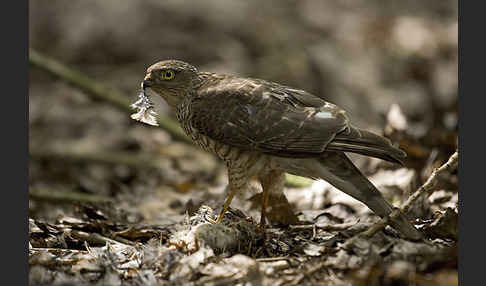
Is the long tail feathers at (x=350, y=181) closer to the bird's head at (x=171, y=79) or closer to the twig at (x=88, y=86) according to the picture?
the bird's head at (x=171, y=79)

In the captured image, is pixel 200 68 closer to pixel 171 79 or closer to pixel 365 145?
pixel 171 79

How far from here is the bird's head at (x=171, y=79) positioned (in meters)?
5.64

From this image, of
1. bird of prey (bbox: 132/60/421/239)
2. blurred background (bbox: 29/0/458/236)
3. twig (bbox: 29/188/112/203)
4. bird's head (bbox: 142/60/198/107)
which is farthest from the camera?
blurred background (bbox: 29/0/458/236)

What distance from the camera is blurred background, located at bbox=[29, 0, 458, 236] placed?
7.46 meters

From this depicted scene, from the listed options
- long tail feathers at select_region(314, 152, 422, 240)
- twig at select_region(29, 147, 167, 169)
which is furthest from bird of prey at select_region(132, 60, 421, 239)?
twig at select_region(29, 147, 167, 169)

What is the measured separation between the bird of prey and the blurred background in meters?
1.10

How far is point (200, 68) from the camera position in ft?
36.4

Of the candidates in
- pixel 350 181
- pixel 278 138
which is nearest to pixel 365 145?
pixel 350 181

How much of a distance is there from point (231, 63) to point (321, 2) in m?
4.24

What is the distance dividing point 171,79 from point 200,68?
18.0 ft

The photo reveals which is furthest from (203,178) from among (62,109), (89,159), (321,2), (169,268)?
(321,2)

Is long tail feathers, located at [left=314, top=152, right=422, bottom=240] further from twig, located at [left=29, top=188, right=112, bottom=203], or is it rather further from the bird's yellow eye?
twig, located at [left=29, top=188, right=112, bottom=203]

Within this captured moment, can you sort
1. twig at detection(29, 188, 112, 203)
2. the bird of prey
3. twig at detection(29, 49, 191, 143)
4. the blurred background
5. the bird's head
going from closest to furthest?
the bird of prey, the bird's head, twig at detection(29, 188, 112, 203), the blurred background, twig at detection(29, 49, 191, 143)

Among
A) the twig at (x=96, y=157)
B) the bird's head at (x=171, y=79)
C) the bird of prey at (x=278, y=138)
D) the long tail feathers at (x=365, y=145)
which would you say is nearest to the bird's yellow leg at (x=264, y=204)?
the bird of prey at (x=278, y=138)
